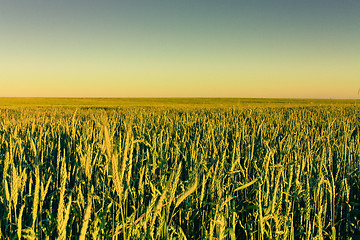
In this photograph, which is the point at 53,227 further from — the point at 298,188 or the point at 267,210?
the point at 298,188

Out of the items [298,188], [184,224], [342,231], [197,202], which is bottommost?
[342,231]

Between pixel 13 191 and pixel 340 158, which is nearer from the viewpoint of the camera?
pixel 13 191

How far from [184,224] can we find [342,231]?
109 cm

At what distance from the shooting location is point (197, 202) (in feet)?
5.07

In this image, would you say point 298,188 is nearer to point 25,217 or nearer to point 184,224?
point 184,224

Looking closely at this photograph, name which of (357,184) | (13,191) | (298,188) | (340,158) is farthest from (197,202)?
(340,158)

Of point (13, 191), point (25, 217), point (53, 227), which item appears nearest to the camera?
point (13, 191)

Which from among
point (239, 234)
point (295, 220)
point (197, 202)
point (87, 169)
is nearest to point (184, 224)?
point (197, 202)

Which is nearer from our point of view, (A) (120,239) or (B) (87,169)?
(A) (120,239)

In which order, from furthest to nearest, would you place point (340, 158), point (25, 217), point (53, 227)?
1. point (340, 158)
2. point (25, 217)
3. point (53, 227)

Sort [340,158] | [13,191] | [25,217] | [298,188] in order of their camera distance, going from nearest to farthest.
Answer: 1. [13,191]
2. [298,188]
3. [25,217]
4. [340,158]

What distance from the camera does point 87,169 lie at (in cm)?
152

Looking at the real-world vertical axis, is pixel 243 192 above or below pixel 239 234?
above

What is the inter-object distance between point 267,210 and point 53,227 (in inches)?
44.4
